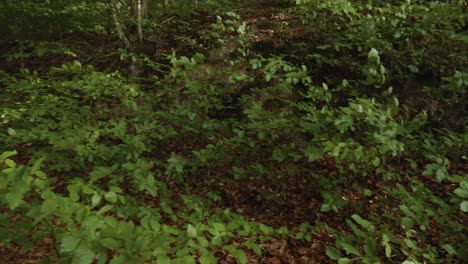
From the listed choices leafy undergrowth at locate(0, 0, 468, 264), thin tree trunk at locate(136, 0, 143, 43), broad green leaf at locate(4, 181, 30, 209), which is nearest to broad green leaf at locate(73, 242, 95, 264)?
leafy undergrowth at locate(0, 0, 468, 264)

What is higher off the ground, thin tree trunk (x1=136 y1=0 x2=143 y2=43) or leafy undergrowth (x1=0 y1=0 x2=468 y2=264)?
thin tree trunk (x1=136 y1=0 x2=143 y2=43)

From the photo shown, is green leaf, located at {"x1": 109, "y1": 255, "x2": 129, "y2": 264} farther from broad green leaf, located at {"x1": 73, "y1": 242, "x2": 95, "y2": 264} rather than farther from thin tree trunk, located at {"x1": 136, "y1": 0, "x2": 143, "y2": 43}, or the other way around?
thin tree trunk, located at {"x1": 136, "y1": 0, "x2": 143, "y2": 43}

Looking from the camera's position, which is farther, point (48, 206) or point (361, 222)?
point (361, 222)

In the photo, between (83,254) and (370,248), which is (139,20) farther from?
(370,248)

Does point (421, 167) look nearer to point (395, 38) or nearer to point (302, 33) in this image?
point (395, 38)

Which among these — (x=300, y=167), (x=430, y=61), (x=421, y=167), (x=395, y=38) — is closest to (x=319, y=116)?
(x=300, y=167)

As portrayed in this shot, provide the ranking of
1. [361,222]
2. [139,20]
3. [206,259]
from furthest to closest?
[139,20] → [361,222] → [206,259]

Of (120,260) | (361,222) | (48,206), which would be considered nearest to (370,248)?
(361,222)

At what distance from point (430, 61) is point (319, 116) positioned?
311 cm

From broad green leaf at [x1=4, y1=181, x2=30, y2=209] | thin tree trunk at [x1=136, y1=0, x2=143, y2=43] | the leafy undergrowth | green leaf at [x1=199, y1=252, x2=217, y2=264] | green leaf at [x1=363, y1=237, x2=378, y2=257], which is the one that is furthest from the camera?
thin tree trunk at [x1=136, y1=0, x2=143, y2=43]

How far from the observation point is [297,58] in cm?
574

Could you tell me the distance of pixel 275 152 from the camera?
11.9ft

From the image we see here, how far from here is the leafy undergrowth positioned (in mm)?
2059

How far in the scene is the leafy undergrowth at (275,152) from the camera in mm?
2059
